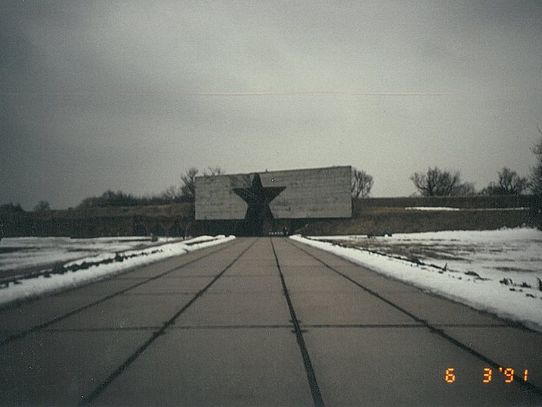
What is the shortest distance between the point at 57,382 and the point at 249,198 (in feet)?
145

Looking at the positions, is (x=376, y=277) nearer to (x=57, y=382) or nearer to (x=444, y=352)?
(x=444, y=352)

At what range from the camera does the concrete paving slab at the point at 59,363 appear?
9.64 feet

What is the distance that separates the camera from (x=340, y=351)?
383cm

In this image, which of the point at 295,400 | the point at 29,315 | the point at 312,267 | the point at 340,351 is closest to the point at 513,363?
the point at 340,351

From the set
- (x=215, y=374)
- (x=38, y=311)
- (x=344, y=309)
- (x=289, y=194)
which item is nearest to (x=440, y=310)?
(x=344, y=309)

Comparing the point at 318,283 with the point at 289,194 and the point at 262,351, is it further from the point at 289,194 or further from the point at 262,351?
the point at 289,194

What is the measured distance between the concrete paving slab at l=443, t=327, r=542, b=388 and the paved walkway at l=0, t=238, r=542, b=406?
1 cm

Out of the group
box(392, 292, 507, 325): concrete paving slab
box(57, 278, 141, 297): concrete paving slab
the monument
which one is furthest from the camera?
the monument

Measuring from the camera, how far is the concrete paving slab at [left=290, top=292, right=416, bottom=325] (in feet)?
16.6

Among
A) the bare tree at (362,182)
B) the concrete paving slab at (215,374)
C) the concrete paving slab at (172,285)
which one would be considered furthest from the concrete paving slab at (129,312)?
the bare tree at (362,182)

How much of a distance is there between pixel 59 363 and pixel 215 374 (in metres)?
1.69

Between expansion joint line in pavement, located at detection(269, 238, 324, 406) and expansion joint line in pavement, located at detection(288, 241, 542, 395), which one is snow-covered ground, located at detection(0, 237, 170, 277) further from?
expansion joint line in pavement, located at detection(288, 241, 542, 395)

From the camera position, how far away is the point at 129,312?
18.6ft

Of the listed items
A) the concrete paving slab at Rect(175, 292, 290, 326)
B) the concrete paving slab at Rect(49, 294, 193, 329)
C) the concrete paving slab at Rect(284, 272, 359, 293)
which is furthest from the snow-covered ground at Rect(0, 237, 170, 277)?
the concrete paving slab at Rect(284, 272, 359, 293)
